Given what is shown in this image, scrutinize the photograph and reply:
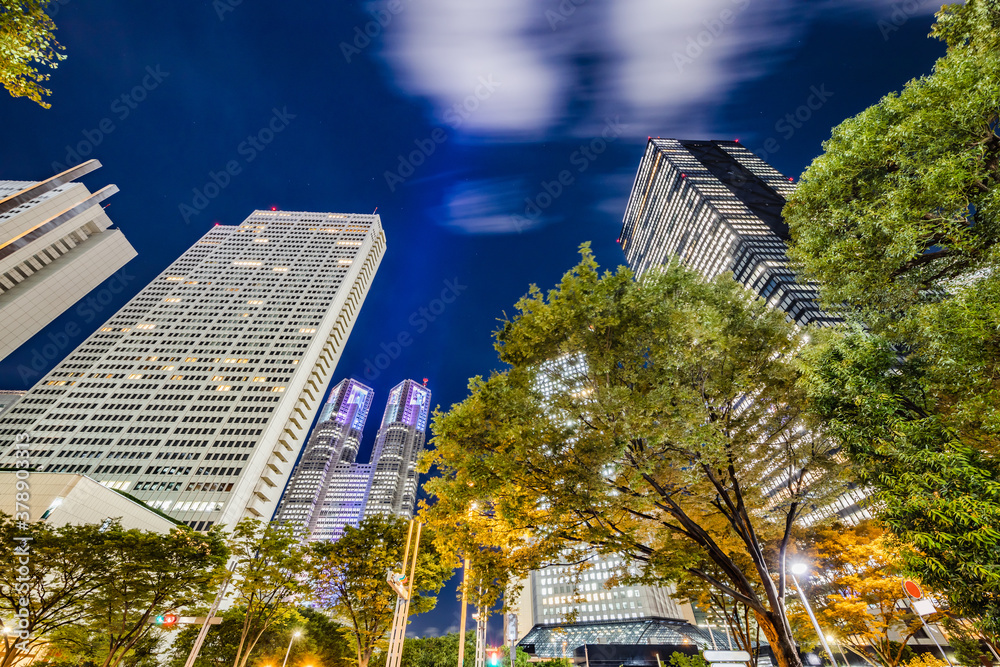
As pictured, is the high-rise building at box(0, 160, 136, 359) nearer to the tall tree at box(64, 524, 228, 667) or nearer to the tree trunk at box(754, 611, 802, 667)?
the tall tree at box(64, 524, 228, 667)

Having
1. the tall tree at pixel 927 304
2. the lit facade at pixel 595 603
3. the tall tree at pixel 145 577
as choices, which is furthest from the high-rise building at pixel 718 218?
the tall tree at pixel 145 577

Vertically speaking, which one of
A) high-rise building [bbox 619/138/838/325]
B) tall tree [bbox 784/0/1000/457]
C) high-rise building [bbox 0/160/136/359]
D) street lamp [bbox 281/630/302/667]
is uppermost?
high-rise building [bbox 619/138/838/325]

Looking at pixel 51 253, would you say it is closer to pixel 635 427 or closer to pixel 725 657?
pixel 635 427

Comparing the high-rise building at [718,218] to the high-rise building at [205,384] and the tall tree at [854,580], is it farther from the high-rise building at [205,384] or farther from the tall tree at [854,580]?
the high-rise building at [205,384]

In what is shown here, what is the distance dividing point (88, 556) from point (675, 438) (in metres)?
21.7

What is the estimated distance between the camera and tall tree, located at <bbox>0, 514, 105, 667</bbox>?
44.9 feet

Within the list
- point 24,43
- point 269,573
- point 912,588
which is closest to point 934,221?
point 912,588

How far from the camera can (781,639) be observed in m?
7.98

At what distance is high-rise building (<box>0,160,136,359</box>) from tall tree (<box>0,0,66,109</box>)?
4107cm

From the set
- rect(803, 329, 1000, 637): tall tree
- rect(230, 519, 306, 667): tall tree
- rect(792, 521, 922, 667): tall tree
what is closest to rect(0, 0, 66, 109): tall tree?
rect(803, 329, 1000, 637): tall tree

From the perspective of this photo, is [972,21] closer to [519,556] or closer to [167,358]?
[519,556]

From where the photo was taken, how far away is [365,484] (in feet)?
640

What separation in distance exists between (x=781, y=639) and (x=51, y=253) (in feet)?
192

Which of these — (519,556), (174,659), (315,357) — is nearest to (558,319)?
(519,556)
